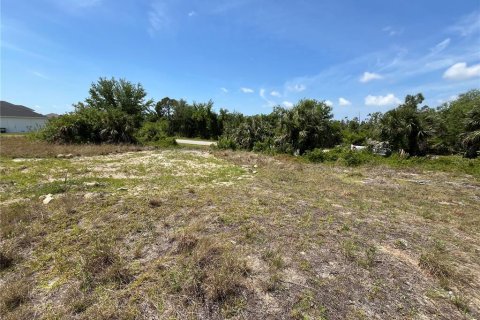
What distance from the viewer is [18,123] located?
34000 mm

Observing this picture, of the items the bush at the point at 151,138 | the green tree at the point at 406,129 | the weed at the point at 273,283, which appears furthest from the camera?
the bush at the point at 151,138

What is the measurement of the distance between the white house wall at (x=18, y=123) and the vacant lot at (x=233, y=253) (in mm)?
34429

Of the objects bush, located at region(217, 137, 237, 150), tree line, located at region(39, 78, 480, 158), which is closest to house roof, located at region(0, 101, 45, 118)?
tree line, located at region(39, 78, 480, 158)

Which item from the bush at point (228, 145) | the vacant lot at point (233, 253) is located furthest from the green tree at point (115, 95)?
the vacant lot at point (233, 253)

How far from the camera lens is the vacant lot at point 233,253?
2521mm

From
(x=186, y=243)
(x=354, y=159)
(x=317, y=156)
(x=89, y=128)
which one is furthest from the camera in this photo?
(x=89, y=128)

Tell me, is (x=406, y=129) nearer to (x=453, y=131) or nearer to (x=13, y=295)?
(x=453, y=131)

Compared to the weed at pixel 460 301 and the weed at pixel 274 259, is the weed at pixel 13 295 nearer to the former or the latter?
the weed at pixel 274 259

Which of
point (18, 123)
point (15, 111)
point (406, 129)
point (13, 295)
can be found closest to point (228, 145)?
point (406, 129)

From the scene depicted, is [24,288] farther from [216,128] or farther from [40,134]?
[216,128]

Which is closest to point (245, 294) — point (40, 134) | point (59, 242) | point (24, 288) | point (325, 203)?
point (24, 288)

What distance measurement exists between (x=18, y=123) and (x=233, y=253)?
4183cm

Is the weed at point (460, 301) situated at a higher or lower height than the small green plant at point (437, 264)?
lower

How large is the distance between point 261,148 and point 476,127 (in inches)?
433
